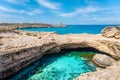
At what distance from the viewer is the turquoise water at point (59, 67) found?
18328mm

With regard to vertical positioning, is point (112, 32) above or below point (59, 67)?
above

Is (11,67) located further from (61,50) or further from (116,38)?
(116,38)

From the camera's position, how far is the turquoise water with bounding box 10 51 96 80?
18.3m

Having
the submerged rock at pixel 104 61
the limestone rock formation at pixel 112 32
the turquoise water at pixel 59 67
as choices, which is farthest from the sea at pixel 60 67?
the limestone rock formation at pixel 112 32

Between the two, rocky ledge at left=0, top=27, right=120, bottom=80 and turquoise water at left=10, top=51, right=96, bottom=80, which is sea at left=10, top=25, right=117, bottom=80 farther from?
rocky ledge at left=0, top=27, right=120, bottom=80

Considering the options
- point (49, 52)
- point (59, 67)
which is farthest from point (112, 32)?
point (59, 67)

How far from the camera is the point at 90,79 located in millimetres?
11852

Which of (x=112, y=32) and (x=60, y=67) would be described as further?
(x=112, y=32)

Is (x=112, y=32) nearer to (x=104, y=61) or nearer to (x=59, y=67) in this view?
(x=104, y=61)

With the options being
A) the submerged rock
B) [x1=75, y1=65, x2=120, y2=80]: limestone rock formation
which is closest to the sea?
the submerged rock

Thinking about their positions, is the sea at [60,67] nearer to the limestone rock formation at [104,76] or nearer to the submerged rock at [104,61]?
the submerged rock at [104,61]

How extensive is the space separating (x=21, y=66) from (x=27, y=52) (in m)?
2.06

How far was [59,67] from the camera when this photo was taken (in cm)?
2158

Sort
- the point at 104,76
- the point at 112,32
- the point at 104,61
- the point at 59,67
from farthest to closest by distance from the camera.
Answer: the point at 112,32, the point at 104,61, the point at 59,67, the point at 104,76
